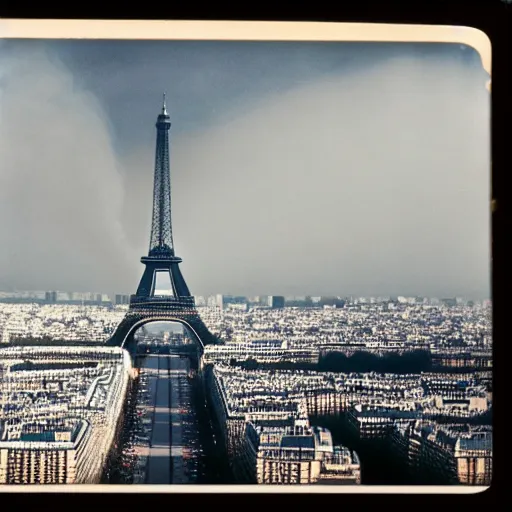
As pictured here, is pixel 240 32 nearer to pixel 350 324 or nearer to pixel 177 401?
pixel 350 324

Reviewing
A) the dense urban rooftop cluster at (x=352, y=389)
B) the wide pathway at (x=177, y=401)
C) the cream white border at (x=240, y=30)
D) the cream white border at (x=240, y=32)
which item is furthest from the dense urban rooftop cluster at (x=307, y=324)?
the cream white border at (x=240, y=30)

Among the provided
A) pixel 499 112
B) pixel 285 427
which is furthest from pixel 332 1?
pixel 285 427

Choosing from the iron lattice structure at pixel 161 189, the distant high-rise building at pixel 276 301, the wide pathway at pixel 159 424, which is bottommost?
the wide pathway at pixel 159 424

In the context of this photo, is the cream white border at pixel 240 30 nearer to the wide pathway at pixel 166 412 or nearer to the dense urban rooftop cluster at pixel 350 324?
the dense urban rooftop cluster at pixel 350 324

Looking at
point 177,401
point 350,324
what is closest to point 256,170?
point 350,324

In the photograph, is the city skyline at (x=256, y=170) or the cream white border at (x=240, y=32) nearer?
the cream white border at (x=240, y=32)

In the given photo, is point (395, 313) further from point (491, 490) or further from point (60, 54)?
point (60, 54)
